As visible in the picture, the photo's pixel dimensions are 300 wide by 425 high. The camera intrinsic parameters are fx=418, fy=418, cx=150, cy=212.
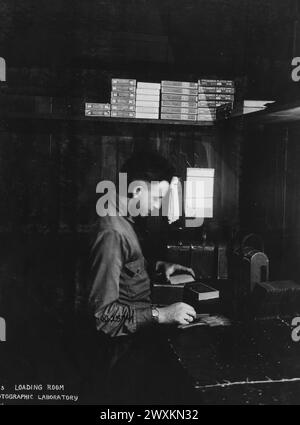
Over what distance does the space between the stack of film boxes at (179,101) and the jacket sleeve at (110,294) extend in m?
1.47

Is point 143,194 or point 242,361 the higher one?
point 143,194

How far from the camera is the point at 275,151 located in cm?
384

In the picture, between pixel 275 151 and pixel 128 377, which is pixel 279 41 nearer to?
pixel 275 151

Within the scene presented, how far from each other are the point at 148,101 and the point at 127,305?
68.5 inches

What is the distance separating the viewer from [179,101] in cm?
339

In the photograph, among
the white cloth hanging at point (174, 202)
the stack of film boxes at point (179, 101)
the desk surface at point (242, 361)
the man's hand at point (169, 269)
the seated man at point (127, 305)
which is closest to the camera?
the desk surface at point (242, 361)

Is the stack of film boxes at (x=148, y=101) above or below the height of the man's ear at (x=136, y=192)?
→ above

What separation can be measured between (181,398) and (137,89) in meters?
2.29

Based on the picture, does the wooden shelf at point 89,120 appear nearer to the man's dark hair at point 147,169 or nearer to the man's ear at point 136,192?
the man's dark hair at point 147,169

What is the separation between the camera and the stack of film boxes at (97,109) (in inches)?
129

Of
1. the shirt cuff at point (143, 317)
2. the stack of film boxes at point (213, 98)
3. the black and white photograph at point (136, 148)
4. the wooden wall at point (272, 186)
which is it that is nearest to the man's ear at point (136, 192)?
the black and white photograph at point (136, 148)

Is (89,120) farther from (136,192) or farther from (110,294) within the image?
(110,294)

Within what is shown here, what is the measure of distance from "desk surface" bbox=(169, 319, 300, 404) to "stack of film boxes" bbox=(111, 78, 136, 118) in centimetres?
182

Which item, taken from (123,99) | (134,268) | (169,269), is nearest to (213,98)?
(123,99)
